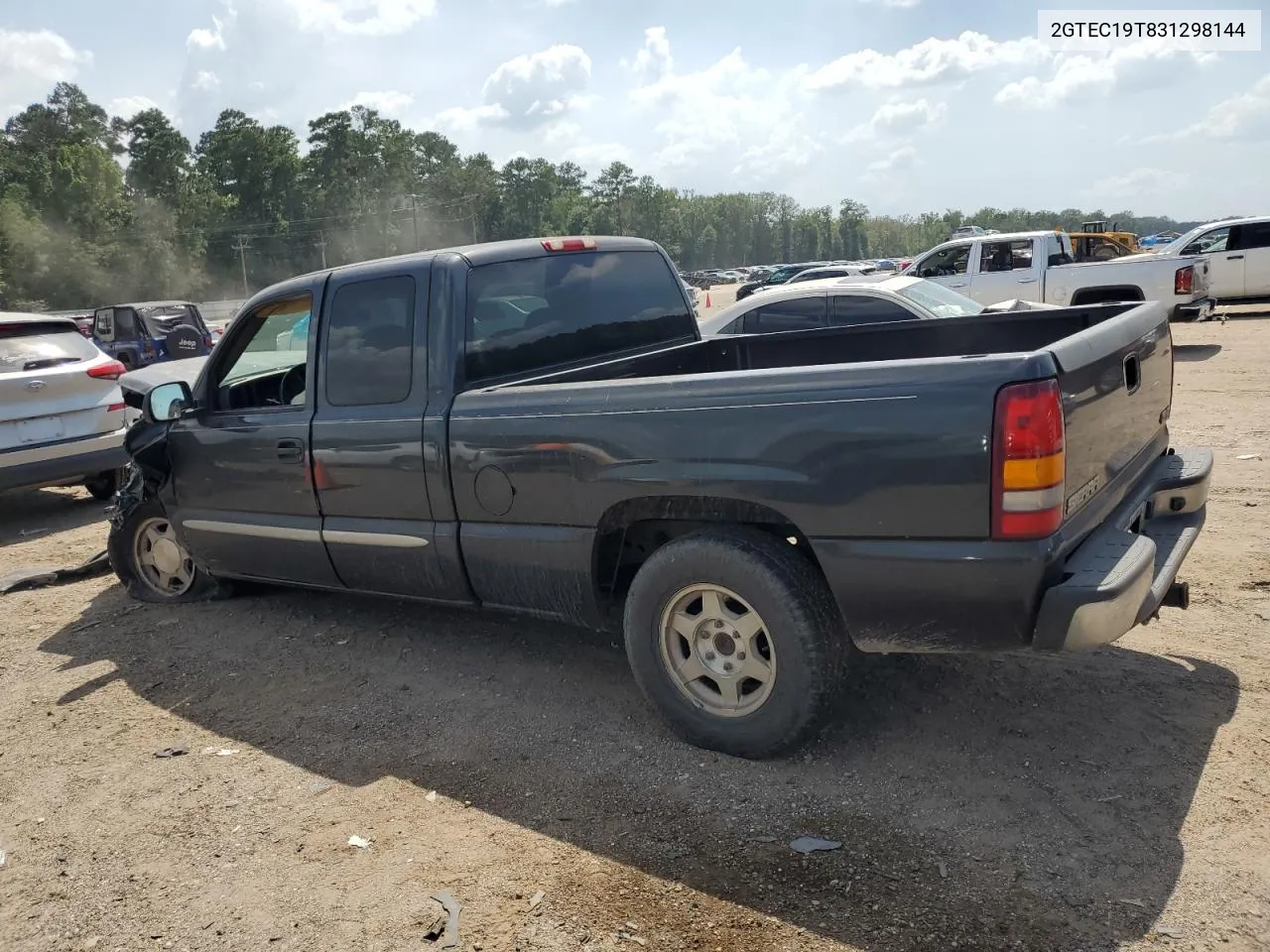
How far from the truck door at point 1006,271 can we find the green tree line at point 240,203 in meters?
68.8

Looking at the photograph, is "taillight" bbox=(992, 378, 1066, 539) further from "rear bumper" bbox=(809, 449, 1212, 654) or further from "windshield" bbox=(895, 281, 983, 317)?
"windshield" bbox=(895, 281, 983, 317)

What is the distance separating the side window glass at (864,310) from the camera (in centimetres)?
877

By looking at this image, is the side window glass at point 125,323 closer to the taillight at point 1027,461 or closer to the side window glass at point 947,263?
the side window glass at point 947,263

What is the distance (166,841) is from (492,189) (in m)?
121

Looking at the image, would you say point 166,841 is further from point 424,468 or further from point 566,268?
point 566,268

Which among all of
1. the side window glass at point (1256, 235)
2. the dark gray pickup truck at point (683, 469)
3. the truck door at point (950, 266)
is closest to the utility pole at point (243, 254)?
the truck door at point (950, 266)

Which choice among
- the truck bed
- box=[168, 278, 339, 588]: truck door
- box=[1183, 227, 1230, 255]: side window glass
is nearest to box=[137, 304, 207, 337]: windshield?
box=[168, 278, 339, 588]: truck door

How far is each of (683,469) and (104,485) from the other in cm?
785

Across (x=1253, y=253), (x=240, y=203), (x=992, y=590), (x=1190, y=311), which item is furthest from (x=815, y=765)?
(x=240, y=203)

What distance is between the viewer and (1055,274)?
1508 centimetres

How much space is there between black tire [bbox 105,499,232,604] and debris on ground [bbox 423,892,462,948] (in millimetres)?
3424

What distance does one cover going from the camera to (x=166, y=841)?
11.3 feet

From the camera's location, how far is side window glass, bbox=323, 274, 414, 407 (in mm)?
4367

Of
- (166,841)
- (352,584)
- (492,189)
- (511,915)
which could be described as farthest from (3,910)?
(492,189)
